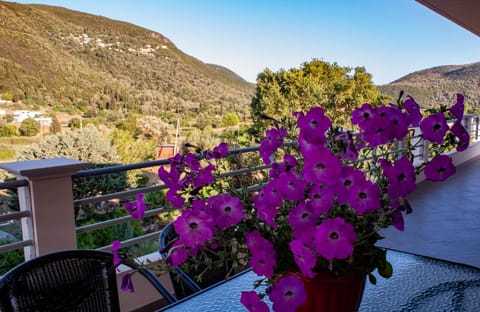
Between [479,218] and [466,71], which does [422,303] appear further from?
[466,71]

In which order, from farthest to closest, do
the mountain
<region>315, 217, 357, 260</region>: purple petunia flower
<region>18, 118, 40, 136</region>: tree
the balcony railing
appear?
1. the mountain
2. <region>18, 118, 40, 136</region>: tree
3. the balcony railing
4. <region>315, 217, 357, 260</region>: purple petunia flower

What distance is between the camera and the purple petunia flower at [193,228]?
64cm

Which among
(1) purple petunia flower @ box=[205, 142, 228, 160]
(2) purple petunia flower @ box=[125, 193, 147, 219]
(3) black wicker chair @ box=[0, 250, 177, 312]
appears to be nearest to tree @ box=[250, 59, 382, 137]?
(3) black wicker chair @ box=[0, 250, 177, 312]

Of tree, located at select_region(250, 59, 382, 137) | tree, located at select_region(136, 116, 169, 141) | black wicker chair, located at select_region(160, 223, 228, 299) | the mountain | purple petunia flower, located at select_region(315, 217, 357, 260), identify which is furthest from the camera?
tree, located at select_region(250, 59, 382, 137)

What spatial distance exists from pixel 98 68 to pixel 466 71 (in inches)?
435

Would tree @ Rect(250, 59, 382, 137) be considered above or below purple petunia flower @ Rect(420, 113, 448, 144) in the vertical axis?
above

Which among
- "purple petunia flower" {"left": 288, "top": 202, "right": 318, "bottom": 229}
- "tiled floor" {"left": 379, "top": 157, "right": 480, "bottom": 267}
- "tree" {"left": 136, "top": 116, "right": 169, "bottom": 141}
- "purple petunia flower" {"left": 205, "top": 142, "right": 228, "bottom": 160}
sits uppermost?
"purple petunia flower" {"left": 205, "top": 142, "right": 228, "bottom": 160}

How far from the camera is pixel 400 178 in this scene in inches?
27.1

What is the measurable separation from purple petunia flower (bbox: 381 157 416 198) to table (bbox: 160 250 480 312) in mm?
562

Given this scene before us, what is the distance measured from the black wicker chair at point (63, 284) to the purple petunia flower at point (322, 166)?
2.17ft

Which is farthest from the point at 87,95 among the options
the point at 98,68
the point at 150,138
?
the point at 150,138

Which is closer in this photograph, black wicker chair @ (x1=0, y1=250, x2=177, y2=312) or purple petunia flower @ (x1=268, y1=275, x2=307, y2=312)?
purple petunia flower @ (x1=268, y1=275, x2=307, y2=312)

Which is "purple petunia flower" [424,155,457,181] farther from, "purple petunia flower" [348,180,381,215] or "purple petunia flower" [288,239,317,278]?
"purple petunia flower" [288,239,317,278]

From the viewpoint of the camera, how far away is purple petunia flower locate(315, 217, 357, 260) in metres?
0.59
